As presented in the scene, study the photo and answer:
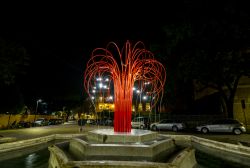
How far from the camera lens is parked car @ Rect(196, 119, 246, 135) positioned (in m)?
22.5

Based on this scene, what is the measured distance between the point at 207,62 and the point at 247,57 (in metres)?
4.19

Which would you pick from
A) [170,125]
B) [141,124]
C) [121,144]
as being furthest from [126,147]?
[141,124]

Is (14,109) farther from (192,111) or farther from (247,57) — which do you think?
(247,57)

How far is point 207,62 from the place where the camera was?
24.1 meters

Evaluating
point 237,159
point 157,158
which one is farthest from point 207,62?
point 157,158

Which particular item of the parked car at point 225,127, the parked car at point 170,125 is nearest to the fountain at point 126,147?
the parked car at point 225,127

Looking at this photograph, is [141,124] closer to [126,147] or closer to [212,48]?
[212,48]

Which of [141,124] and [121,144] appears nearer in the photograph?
[121,144]

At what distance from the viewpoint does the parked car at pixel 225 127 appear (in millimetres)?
22533

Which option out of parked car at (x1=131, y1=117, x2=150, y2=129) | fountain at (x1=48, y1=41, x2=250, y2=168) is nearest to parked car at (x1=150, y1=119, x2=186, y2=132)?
parked car at (x1=131, y1=117, x2=150, y2=129)

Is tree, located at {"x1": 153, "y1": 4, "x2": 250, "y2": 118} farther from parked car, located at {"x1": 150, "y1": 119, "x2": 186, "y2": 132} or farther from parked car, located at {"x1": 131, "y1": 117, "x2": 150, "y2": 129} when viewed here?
parked car, located at {"x1": 131, "y1": 117, "x2": 150, "y2": 129}

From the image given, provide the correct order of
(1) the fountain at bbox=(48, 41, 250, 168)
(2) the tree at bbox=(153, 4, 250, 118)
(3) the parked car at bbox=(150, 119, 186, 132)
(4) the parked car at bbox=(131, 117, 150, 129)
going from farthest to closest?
(4) the parked car at bbox=(131, 117, 150, 129) → (3) the parked car at bbox=(150, 119, 186, 132) → (2) the tree at bbox=(153, 4, 250, 118) → (1) the fountain at bbox=(48, 41, 250, 168)

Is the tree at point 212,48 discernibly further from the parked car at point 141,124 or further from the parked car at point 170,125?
the parked car at point 141,124

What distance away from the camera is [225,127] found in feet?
76.7
